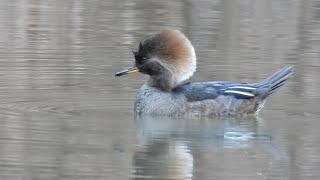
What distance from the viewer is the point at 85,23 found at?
19.8 m

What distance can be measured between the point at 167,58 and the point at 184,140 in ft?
6.04

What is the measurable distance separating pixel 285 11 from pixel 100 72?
7.58 meters

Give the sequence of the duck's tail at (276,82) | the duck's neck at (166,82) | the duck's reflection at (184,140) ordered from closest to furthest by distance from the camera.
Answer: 1. the duck's reflection at (184,140)
2. the duck's tail at (276,82)
3. the duck's neck at (166,82)

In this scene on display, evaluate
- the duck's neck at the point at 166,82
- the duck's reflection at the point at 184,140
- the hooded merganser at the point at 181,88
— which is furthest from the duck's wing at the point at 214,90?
the duck's reflection at the point at 184,140

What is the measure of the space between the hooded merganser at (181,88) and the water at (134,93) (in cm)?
19

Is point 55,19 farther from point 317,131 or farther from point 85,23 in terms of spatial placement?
point 317,131

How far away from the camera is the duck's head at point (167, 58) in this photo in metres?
12.6

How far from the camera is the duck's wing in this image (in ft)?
40.8

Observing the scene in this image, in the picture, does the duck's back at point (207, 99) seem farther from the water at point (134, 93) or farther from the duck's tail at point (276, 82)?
the water at point (134, 93)

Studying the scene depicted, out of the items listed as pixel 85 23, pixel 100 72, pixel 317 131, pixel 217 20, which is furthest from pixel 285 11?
pixel 317 131

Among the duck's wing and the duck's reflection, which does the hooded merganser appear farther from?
the duck's reflection

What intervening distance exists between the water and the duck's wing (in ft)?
1.00

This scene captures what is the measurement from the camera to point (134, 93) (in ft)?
45.2

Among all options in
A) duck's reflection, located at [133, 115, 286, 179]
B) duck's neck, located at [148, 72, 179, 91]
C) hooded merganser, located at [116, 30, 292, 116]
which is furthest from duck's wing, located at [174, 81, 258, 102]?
duck's reflection, located at [133, 115, 286, 179]
